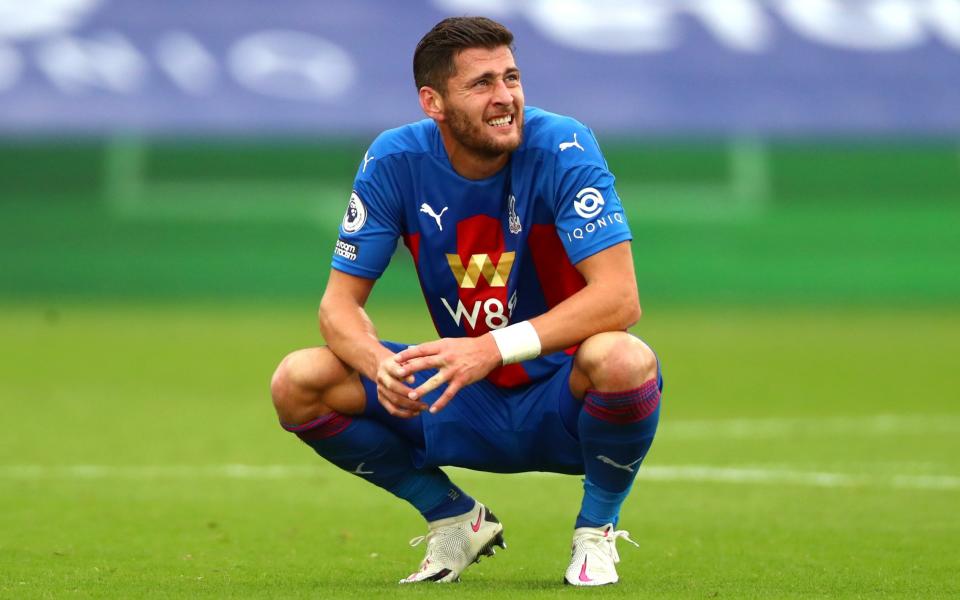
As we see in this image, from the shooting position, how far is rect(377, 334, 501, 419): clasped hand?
5.16 metres

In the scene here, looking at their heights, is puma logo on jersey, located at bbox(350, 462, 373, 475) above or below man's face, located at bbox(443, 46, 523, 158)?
below

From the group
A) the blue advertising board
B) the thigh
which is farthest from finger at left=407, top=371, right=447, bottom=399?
the blue advertising board

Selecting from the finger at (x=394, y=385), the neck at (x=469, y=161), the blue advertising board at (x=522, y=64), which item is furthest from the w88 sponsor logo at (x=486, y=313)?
the blue advertising board at (x=522, y=64)

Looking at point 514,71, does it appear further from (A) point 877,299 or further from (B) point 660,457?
(A) point 877,299

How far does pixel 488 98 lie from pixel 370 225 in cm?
60

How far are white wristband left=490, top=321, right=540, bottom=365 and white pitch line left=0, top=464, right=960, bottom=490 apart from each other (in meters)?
3.37

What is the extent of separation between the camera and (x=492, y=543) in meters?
5.90

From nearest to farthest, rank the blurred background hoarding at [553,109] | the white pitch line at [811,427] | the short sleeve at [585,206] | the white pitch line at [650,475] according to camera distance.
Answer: the short sleeve at [585,206], the white pitch line at [650,475], the white pitch line at [811,427], the blurred background hoarding at [553,109]

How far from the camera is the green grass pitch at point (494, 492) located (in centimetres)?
563

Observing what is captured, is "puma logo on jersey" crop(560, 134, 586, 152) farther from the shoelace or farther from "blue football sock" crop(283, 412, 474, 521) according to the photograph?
the shoelace

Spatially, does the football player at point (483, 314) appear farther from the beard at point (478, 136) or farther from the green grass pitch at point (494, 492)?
the green grass pitch at point (494, 492)

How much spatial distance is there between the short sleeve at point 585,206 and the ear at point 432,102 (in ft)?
1.49

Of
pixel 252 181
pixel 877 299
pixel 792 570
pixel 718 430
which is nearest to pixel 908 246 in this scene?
pixel 877 299

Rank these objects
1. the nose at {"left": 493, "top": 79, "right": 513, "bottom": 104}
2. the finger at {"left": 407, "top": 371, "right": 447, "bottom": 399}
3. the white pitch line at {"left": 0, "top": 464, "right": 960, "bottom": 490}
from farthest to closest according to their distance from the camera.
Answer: the white pitch line at {"left": 0, "top": 464, "right": 960, "bottom": 490} → the nose at {"left": 493, "top": 79, "right": 513, "bottom": 104} → the finger at {"left": 407, "top": 371, "right": 447, "bottom": 399}
